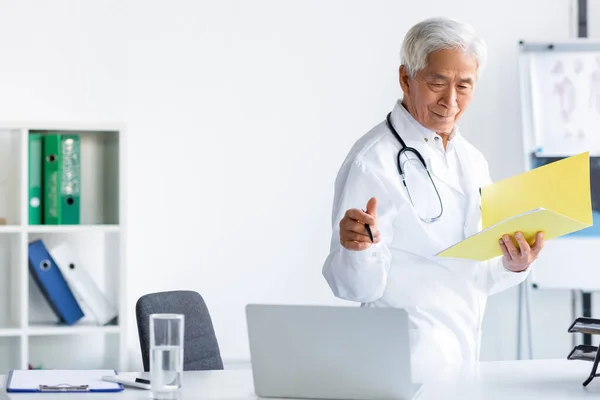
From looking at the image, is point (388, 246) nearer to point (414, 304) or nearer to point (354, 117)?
point (414, 304)

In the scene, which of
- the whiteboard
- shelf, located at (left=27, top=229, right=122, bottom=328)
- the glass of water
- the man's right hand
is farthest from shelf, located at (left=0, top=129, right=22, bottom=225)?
the whiteboard

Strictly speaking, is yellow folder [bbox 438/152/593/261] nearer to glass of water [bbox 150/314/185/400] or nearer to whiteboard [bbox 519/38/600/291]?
glass of water [bbox 150/314/185/400]

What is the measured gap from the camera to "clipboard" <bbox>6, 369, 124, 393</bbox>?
194 centimetres

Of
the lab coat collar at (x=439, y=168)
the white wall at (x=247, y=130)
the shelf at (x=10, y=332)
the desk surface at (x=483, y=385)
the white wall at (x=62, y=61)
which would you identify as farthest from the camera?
the white wall at (x=247, y=130)

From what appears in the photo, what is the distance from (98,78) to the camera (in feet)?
12.2

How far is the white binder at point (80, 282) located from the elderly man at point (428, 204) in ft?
4.53

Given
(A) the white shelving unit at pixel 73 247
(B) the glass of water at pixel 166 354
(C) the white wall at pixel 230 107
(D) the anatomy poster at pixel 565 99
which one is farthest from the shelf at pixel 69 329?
(D) the anatomy poster at pixel 565 99

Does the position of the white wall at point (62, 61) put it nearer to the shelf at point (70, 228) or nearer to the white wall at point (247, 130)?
→ the white wall at point (247, 130)

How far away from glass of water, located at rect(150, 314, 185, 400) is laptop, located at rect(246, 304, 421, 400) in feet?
0.45

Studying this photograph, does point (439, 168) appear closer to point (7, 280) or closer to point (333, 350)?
point (333, 350)

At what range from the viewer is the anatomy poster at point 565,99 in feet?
13.1

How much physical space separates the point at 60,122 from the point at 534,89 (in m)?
1.92

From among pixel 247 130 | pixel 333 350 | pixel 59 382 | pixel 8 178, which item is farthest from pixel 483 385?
pixel 8 178

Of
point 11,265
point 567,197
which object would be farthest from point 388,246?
point 11,265
